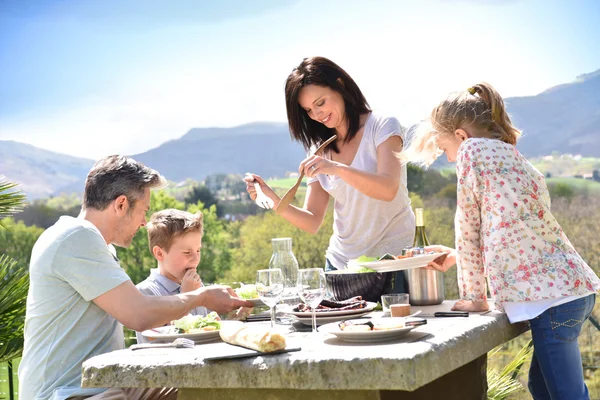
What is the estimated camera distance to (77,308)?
2164 mm

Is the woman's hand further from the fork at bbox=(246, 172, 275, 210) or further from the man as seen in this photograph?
the man

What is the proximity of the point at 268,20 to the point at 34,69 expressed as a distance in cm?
578

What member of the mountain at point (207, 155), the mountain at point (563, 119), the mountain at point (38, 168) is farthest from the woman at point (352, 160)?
the mountain at point (38, 168)

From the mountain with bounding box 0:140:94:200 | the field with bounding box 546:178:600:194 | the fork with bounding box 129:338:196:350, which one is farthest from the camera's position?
the mountain with bounding box 0:140:94:200

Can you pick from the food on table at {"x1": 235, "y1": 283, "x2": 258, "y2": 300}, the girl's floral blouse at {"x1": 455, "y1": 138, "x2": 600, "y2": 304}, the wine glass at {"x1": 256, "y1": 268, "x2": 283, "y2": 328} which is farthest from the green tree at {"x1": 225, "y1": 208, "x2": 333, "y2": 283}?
the wine glass at {"x1": 256, "y1": 268, "x2": 283, "y2": 328}

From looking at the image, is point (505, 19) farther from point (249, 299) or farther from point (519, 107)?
point (249, 299)

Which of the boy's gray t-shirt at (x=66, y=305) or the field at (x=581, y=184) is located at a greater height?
the field at (x=581, y=184)

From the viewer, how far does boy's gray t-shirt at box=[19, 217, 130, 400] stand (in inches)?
83.4

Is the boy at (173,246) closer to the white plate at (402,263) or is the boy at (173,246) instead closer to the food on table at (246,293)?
the food on table at (246,293)

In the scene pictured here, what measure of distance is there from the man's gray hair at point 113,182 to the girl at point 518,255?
102 centimetres

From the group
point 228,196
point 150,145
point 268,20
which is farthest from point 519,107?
point 150,145

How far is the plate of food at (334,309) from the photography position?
7.02 feet

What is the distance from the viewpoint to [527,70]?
1317 cm

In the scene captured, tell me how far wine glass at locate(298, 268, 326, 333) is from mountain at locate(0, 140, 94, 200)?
14794 mm
